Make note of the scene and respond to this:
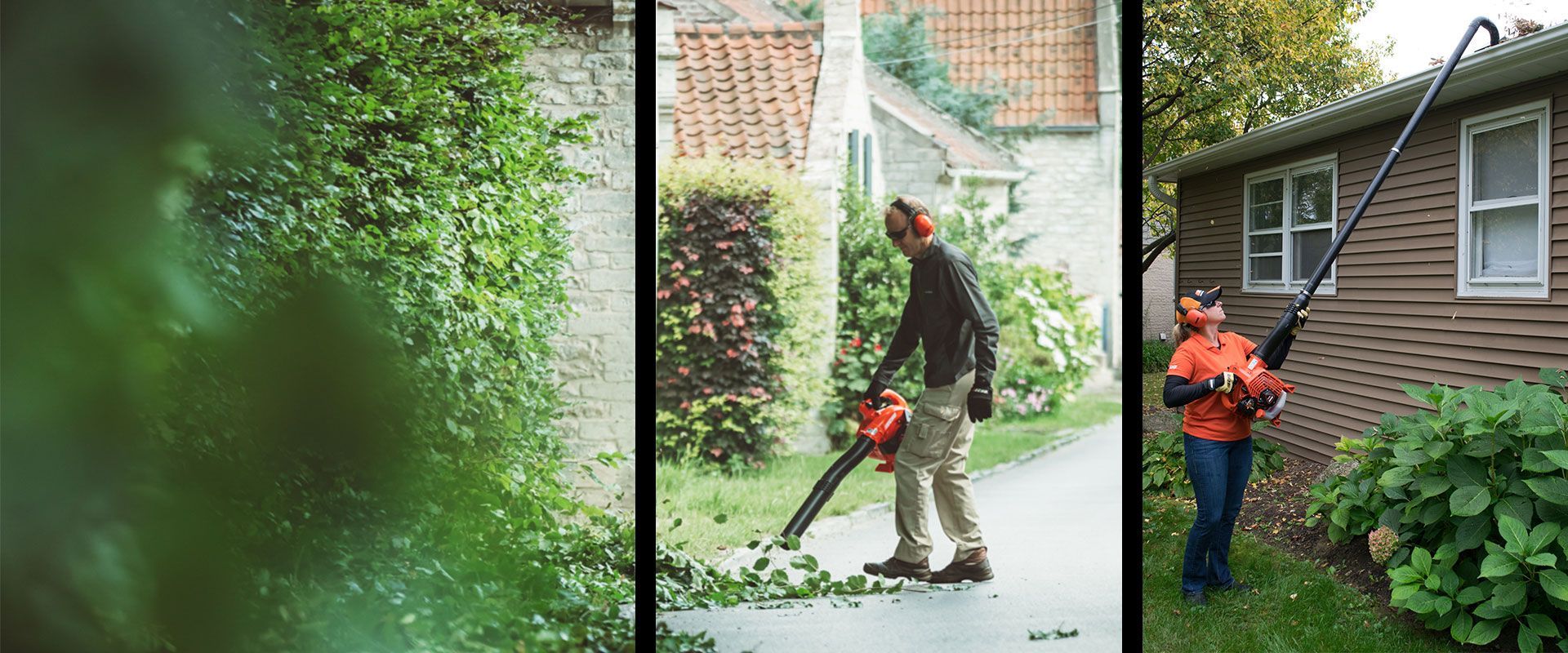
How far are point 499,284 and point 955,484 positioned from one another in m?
1.66

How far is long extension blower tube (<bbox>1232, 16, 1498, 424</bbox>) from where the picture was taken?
2824 millimetres

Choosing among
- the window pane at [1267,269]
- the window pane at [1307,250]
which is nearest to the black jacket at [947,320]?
the window pane at [1267,269]

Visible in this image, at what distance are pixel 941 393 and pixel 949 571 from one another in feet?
1.84

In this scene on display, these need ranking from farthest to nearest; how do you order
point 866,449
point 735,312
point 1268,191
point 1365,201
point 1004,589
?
point 735,312
point 866,449
point 1004,589
point 1268,191
point 1365,201

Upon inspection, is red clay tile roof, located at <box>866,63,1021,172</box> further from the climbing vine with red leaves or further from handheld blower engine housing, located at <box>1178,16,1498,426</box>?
handheld blower engine housing, located at <box>1178,16,1498,426</box>

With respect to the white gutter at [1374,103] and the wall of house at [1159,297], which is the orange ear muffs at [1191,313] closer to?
the wall of house at [1159,297]

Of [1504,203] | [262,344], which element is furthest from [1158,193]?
→ [262,344]

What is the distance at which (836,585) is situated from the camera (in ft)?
10.7

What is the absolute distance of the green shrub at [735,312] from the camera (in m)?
3.54

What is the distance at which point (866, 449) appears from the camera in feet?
10.9

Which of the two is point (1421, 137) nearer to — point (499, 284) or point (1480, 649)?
point (1480, 649)

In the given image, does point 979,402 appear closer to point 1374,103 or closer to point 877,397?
point 877,397

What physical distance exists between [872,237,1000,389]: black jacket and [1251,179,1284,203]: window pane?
0.84 metres

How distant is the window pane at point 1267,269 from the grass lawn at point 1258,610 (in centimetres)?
71
